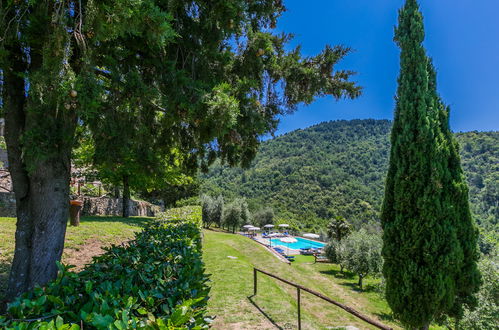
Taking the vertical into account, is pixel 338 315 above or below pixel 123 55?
below

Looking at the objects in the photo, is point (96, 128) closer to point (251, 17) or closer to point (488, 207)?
point (251, 17)

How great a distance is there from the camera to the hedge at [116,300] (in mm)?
1519

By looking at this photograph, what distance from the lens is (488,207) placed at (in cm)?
4566

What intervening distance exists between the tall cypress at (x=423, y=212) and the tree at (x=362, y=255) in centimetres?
1294

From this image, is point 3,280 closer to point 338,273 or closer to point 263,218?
point 338,273

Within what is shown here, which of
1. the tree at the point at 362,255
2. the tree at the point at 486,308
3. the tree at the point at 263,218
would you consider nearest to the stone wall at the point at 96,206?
the tree at the point at 486,308

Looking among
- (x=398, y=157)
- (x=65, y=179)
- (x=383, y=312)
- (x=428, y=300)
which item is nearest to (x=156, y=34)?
(x=65, y=179)

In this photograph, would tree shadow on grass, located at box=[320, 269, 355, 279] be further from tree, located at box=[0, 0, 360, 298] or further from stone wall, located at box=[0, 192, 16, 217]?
stone wall, located at box=[0, 192, 16, 217]

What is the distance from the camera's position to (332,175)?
85062mm

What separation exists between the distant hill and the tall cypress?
42381 mm

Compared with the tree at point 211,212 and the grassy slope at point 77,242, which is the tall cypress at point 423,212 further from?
the tree at point 211,212

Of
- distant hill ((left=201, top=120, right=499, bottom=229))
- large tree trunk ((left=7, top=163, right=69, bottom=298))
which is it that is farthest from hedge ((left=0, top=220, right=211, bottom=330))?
distant hill ((left=201, top=120, right=499, bottom=229))

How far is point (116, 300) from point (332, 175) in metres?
87.8

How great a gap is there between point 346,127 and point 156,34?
4565 inches
